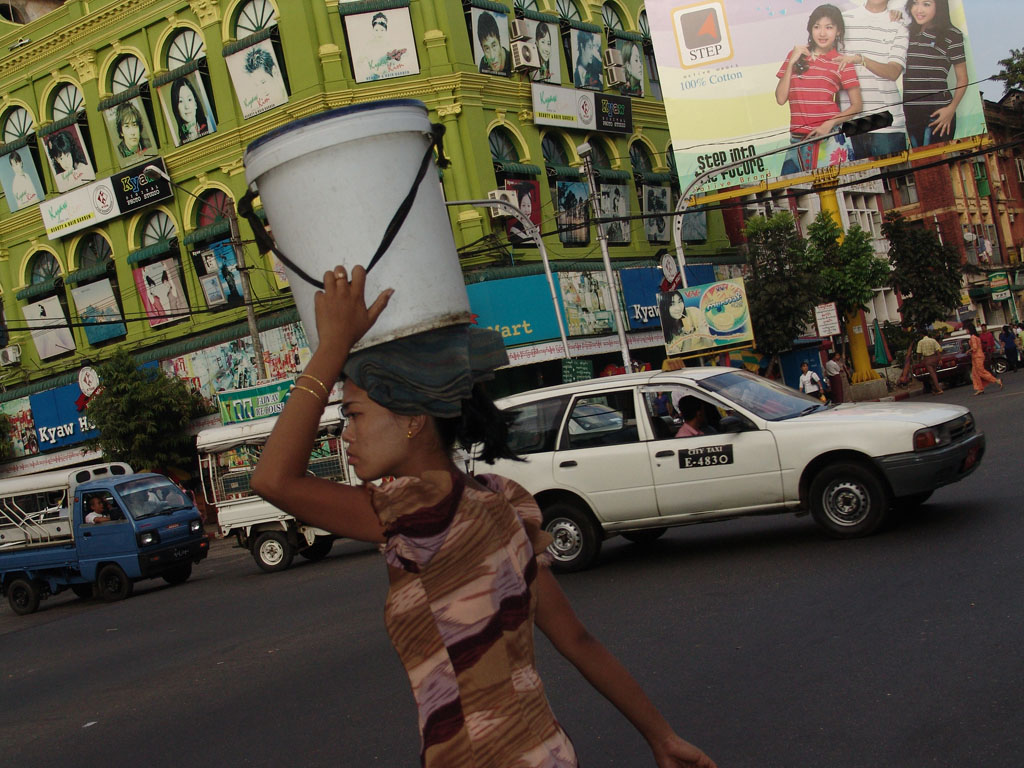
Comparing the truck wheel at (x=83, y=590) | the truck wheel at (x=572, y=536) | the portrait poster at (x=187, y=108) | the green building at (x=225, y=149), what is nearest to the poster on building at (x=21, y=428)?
the green building at (x=225, y=149)

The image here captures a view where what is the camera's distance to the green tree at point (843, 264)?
112ft

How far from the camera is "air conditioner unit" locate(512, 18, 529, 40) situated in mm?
30897

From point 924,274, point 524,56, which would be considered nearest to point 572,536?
point 524,56

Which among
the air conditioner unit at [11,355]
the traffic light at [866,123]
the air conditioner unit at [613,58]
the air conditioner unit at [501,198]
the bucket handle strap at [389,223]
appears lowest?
the bucket handle strap at [389,223]

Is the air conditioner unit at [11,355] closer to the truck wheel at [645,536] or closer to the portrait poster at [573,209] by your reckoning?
the portrait poster at [573,209]

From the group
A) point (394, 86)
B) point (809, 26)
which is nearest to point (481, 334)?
point (394, 86)

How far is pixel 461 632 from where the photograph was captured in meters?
2.10

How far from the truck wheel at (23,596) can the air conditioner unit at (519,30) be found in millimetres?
19930

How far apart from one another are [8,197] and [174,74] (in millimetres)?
8836

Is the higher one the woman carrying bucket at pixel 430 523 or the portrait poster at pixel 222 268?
the portrait poster at pixel 222 268

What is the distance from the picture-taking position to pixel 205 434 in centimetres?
1867

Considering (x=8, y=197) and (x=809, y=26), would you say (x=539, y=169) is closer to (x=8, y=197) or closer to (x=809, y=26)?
(x=809, y=26)

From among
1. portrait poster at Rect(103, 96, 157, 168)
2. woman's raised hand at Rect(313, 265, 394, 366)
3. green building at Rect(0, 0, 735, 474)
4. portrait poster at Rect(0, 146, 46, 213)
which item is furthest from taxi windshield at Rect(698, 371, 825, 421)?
portrait poster at Rect(0, 146, 46, 213)

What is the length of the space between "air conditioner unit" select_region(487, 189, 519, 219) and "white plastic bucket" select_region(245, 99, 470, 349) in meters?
26.5
